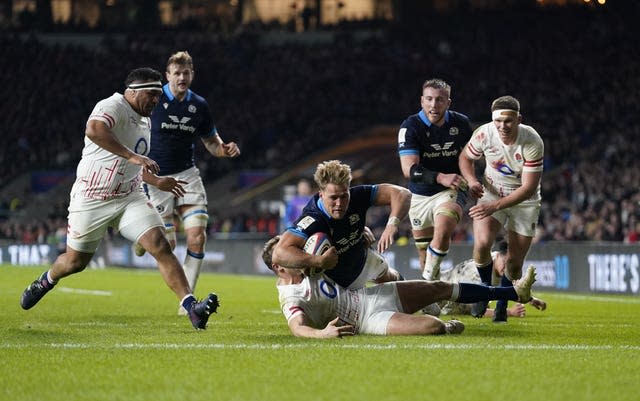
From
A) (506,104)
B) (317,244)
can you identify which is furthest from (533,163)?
(317,244)

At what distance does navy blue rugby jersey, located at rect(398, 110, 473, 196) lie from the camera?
40.3 feet

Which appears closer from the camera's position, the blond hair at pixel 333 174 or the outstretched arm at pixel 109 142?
the blond hair at pixel 333 174

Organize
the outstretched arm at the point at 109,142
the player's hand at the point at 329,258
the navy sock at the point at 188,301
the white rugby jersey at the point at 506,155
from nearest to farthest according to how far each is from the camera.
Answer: the player's hand at the point at 329,258 < the outstretched arm at the point at 109,142 < the navy sock at the point at 188,301 < the white rugby jersey at the point at 506,155

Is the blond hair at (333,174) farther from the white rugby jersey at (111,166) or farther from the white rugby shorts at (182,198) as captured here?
the white rugby shorts at (182,198)

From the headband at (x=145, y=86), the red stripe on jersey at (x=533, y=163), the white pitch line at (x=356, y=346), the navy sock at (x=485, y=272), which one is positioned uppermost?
the headband at (x=145, y=86)

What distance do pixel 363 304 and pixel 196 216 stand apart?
14.5 ft

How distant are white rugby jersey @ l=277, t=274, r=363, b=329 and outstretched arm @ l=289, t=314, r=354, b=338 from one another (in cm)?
8

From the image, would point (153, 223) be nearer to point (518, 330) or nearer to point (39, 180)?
point (518, 330)

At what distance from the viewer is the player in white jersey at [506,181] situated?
11219mm

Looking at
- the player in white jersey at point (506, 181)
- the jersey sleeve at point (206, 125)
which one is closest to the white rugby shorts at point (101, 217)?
the jersey sleeve at point (206, 125)

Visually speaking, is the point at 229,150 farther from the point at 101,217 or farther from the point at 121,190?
the point at 101,217

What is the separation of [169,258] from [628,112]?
29060mm

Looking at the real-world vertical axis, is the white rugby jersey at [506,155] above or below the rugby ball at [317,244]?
above

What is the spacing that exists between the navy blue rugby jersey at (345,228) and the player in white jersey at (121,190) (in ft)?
5.17
